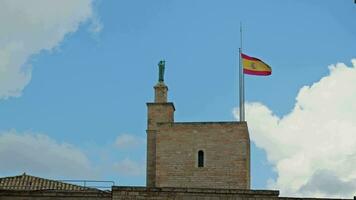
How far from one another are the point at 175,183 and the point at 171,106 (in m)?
4.86

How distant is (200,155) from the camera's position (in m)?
36.1

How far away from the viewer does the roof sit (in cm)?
3575

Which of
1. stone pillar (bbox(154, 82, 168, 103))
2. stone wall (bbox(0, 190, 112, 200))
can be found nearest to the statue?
stone pillar (bbox(154, 82, 168, 103))

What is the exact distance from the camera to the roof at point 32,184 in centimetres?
3575

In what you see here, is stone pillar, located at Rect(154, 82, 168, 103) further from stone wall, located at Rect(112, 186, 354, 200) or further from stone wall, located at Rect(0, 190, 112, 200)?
stone wall, located at Rect(112, 186, 354, 200)

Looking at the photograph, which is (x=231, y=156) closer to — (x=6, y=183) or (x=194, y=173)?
(x=194, y=173)

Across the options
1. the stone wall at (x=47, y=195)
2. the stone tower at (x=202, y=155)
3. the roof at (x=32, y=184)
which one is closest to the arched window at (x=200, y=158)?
the stone tower at (x=202, y=155)

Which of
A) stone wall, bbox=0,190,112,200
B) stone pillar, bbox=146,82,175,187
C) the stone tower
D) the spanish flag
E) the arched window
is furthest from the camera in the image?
stone pillar, bbox=146,82,175,187

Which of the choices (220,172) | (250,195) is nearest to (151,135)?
(220,172)

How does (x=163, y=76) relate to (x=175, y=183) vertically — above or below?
above

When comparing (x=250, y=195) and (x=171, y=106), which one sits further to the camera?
(x=171, y=106)

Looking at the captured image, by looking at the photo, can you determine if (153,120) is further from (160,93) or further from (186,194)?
(186,194)

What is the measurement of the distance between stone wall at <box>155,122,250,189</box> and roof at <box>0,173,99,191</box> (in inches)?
180

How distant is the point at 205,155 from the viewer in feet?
→ 118
